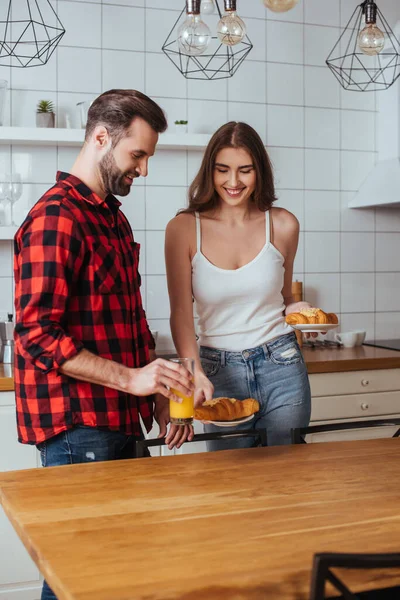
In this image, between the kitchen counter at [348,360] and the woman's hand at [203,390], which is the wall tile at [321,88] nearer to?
the kitchen counter at [348,360]

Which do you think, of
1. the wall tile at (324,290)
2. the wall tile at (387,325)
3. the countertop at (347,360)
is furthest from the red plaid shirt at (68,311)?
the wall tile at (387,325)

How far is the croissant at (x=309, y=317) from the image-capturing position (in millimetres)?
2061

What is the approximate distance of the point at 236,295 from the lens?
2082 mm

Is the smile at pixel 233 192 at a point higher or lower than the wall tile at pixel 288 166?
lower

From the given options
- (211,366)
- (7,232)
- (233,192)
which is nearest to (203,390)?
(211,366)

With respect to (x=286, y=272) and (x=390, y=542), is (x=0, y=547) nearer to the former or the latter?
(x=286, y=272)

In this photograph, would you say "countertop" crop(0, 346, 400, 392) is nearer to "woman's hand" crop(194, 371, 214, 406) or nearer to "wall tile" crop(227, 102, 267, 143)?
"wall tile" crop(227, 102, 267, 143)

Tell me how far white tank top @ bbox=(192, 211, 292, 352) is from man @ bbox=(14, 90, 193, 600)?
0.28m

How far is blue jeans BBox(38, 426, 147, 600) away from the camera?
1698 mm

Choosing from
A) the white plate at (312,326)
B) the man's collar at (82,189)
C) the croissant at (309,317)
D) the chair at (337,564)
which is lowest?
the chair at (337,564)

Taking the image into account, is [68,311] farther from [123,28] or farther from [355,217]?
[355,217]

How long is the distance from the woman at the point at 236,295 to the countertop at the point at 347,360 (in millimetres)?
895

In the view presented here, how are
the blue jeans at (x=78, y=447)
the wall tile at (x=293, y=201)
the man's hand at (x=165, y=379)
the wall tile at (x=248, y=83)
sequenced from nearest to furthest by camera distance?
the man's hand at (x=165, y=379) → the blue jeans at (x=78, y=447) → the wall tile at (x=248, y=83) → the wall tile at (x=293, y=201)

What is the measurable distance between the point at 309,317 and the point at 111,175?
2.18ft
